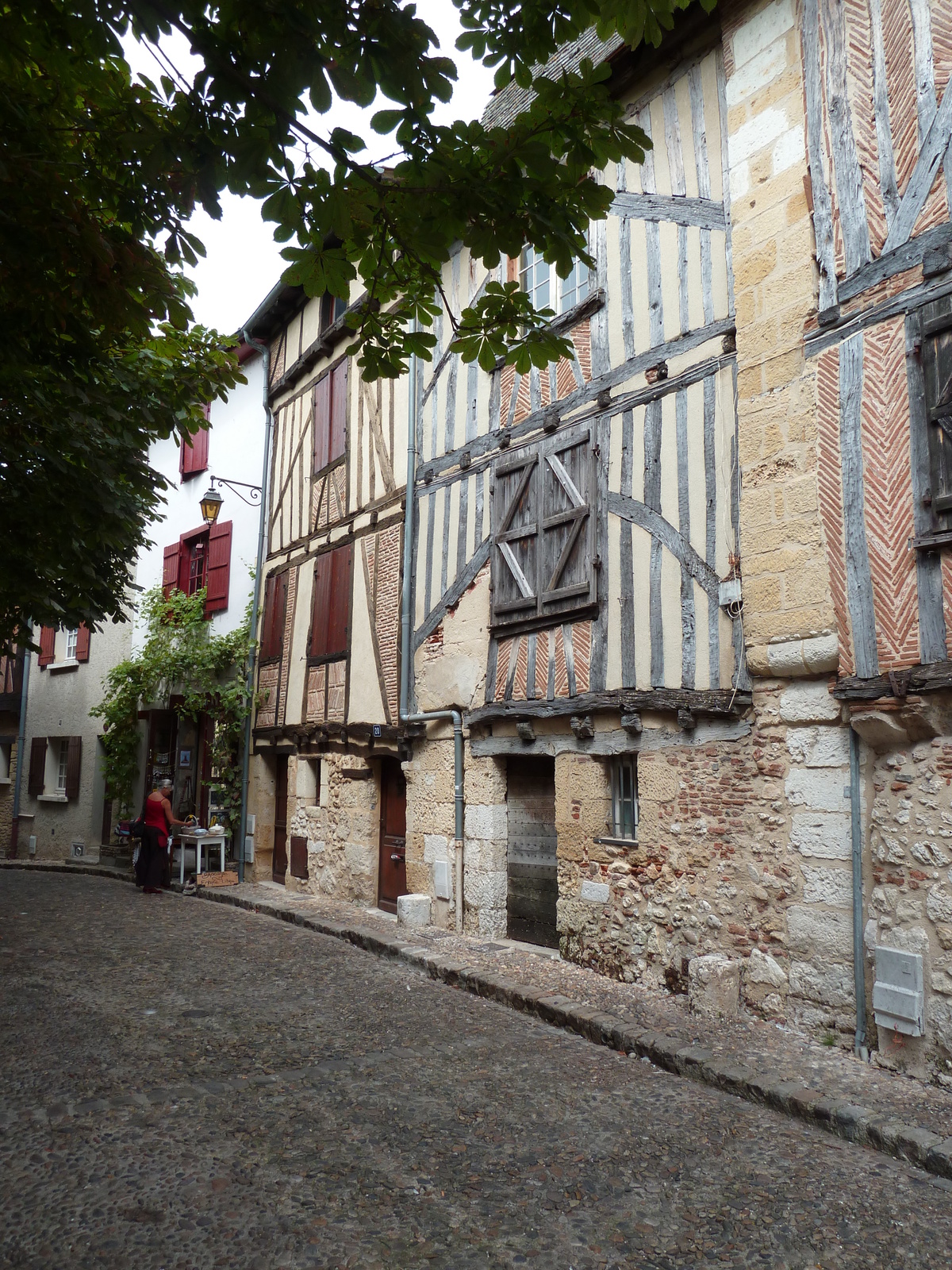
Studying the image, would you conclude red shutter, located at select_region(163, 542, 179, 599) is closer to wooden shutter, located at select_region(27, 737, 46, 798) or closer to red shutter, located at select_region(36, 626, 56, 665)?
red shutter, located at select_region(36, 626, 56, 665)

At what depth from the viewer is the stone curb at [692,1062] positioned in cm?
359

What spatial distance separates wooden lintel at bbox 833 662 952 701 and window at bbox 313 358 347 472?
6.81 m

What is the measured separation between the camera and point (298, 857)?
10250mm

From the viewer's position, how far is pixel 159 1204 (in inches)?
116

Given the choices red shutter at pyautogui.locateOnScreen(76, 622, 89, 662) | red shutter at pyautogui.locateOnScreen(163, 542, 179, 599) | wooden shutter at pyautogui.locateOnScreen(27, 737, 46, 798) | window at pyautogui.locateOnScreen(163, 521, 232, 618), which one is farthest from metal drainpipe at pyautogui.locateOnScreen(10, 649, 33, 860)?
window at pyautogui.locateOnScreen(163, 521, 232, 618)

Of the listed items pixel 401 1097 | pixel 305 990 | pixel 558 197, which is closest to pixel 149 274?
pixel 558 197

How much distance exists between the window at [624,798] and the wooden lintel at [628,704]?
1.50 ft

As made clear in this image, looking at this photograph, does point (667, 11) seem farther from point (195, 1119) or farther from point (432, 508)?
point (432, 508)

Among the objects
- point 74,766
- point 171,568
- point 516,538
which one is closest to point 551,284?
point 516,538

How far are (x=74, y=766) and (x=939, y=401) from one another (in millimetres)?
13800

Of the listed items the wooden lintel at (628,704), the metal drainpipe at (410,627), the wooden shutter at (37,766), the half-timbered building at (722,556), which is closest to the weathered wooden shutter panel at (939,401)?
the half-timbered building at (722,556)

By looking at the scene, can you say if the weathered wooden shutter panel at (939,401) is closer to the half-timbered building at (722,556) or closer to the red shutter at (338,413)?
the half-timbered building at (722,556)

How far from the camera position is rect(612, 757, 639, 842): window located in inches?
250

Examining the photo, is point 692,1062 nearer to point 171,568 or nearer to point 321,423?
point 321,423
